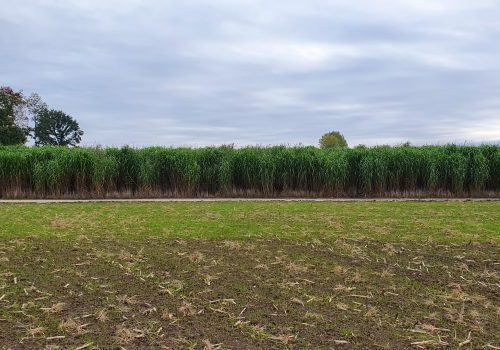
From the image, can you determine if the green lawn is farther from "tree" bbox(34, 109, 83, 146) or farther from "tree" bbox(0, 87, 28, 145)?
"tree" bbox(34, 109, 83, 146)

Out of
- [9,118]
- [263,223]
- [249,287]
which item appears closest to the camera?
[249,287]

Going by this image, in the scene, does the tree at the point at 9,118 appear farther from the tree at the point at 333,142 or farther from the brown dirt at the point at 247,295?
the brown dirt at the point at 247,295

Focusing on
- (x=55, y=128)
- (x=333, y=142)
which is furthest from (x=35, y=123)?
(x=333, y=142)

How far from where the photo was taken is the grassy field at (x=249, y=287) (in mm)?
4297

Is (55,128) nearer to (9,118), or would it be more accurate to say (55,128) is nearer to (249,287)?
(9,118)

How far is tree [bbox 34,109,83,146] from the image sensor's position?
Answer: 7188 cm

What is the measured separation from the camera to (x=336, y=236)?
8.37m

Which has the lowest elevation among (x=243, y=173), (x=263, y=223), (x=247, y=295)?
(x=247, y=295)

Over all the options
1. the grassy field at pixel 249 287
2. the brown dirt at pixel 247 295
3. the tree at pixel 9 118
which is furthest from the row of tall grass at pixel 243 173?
the tree at pixel 9 118

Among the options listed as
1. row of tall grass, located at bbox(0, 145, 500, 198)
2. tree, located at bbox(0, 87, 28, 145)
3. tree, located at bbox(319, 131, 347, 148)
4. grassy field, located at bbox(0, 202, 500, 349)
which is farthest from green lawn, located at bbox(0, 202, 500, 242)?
tree, located at bbox(0, 87, 28, 145)

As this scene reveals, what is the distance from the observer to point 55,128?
75.0 meters

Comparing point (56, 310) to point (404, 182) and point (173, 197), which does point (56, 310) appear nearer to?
point (173, 197)

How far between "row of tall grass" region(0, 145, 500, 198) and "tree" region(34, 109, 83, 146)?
54.5 m

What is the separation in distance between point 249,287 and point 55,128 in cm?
7556
